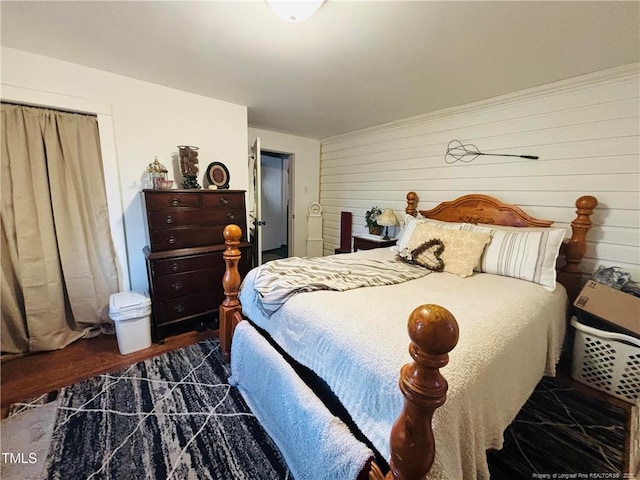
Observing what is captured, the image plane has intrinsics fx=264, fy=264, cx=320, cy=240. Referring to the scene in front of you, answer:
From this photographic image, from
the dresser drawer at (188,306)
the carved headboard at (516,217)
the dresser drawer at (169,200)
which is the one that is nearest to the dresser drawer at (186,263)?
the dresser drawer at (188,306)

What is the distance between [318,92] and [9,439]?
3.16m

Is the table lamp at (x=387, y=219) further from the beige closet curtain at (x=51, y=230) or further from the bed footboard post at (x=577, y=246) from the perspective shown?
the beige closet curtain at (x=51, y=230)

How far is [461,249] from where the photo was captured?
6.89 feet

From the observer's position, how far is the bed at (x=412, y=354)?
0.73 metres

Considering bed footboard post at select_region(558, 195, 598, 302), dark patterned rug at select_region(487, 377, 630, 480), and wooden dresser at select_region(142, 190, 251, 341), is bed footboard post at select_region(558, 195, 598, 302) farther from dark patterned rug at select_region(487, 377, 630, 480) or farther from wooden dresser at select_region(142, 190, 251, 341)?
wooden dresser at select_region(142, 190, 251, 341)

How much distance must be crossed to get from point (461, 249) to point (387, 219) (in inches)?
50.7

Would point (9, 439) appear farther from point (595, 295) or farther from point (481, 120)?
point (481, 120)

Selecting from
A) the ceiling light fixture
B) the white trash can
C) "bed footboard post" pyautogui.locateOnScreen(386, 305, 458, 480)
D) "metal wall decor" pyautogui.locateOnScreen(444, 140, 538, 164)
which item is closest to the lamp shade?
"metal wall decor" pyautogui.locateOnScreen(444, 140, 538, 164)

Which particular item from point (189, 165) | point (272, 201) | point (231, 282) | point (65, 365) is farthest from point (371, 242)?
point (272, 201)

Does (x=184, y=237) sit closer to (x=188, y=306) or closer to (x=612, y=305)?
(x=188, y=306)

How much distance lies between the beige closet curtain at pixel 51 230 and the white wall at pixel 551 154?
3221 mm

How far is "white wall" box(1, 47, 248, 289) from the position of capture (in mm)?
1983

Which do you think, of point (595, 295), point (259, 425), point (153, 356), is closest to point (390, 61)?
point (595, 295)

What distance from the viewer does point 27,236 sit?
6.70ft
